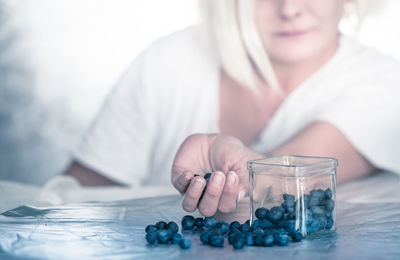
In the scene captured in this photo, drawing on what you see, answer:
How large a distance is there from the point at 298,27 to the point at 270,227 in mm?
1011

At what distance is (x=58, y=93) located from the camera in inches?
95.0

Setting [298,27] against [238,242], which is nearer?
[238,242]

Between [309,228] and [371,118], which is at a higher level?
[371,118]

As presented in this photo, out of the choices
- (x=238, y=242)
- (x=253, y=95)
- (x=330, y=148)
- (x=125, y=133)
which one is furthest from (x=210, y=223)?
(x=125, y=133)

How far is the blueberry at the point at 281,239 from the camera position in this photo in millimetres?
709

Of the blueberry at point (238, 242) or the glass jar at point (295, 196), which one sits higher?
the glass jar at point (295, 196)

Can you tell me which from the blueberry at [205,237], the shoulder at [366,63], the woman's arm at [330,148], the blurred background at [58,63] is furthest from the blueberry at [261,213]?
the blurred background at [58,63]

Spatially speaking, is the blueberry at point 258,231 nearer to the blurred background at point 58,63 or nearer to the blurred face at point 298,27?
the blurred face at point 298,27

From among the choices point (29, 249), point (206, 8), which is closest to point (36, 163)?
point (206, 8)

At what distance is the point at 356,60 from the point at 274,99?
0.95 feet

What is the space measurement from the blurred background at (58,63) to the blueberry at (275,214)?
1830 millimetres

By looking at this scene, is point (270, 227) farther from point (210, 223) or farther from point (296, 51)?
point (296, 51)

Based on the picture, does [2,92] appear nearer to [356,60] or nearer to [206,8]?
[206,8]

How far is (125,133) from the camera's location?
1.83m
